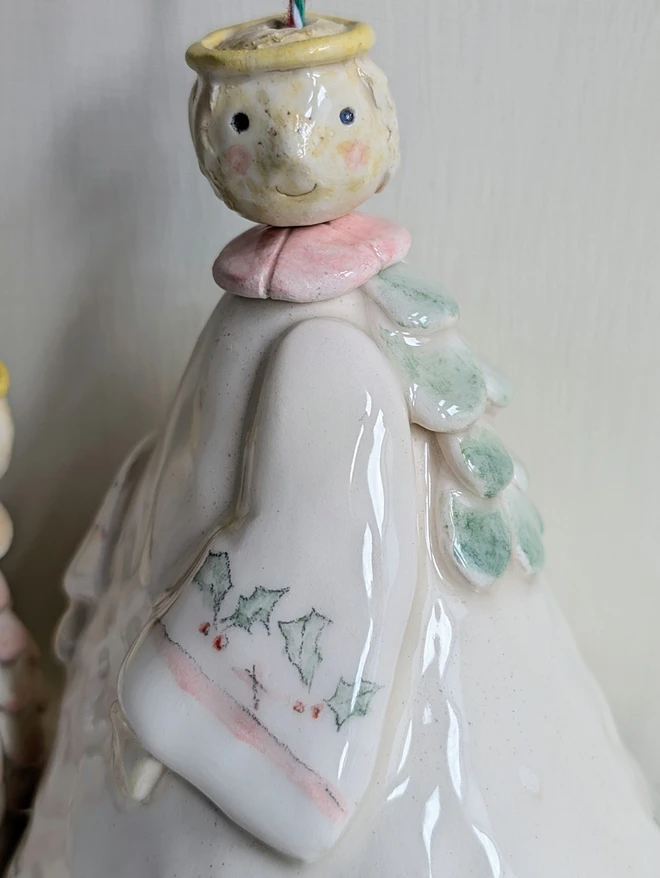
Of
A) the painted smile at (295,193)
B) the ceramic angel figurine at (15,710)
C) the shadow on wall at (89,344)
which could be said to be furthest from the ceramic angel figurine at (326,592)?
the shadow on wall at (89,344)

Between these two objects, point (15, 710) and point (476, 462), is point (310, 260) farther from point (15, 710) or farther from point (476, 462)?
point (15, 710)

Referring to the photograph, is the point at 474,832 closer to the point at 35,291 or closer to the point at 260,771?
the point at 260,771

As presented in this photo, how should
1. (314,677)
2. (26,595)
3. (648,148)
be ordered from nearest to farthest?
(314,677)
(648,148)
(26,595)

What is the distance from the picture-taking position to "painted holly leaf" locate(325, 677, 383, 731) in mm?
577

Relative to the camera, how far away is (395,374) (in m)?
0.63

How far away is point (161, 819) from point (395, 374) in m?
0.33

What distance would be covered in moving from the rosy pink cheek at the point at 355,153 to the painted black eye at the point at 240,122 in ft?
0.20

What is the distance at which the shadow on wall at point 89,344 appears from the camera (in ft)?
2.89

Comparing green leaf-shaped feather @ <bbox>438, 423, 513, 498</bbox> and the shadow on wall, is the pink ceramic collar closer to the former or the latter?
green leaf-shaped feather @ <bbox>438, 423, 513, 498</bbox>

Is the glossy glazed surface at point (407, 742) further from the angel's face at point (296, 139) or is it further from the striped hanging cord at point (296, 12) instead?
the striped hanging cord at point (296, 12)

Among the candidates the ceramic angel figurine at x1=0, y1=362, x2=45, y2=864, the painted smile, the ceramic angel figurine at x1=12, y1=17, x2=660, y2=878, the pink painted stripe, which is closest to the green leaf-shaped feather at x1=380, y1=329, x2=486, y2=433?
the ceramic angel figurine at x1=12, y1=17, x2=660, y2=878

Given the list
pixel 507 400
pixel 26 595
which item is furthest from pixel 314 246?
pixel 26 595

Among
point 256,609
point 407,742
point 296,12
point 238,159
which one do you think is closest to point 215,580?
point 256,609

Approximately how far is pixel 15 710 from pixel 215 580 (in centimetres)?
34
